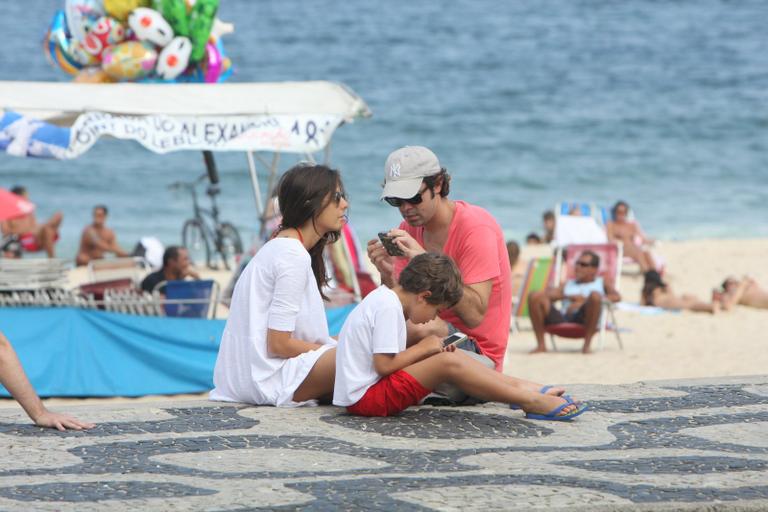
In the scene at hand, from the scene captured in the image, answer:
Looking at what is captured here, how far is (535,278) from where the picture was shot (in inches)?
486

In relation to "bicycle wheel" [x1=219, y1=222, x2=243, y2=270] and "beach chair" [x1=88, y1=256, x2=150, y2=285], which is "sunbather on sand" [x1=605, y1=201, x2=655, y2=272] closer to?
"bicycle wheel" [x1=219, y1=222, x2=243, y2=270]

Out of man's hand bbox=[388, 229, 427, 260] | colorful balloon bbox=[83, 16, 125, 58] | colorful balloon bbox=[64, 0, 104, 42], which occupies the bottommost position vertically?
man's hand bbox=[388, 229, 427, 260]

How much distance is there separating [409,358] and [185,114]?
445cm

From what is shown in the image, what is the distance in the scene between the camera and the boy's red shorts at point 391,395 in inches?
194

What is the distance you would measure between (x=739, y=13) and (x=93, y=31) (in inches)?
1996

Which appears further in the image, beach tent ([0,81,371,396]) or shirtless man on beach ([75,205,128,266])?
shirtless man on beach ([75,205,128,266])

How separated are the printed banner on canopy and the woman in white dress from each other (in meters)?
3.59

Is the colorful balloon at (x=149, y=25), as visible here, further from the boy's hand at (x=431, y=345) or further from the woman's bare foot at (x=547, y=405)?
the woman's bare foot at (x=547, y=405)

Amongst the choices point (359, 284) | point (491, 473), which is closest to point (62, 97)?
point (359, 284)

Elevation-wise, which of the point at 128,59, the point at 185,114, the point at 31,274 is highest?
the point at 128,59

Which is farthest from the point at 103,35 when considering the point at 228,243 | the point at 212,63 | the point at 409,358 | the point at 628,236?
the point at 628,236

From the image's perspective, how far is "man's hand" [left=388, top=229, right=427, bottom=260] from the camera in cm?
509

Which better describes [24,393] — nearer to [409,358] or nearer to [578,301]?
[409,358]

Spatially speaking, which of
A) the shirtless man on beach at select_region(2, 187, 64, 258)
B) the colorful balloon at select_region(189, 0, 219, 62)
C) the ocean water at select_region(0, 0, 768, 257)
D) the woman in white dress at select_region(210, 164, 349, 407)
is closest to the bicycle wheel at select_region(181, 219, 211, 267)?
the shirtless man on beach at select_region(2, 187, 64, 258)
